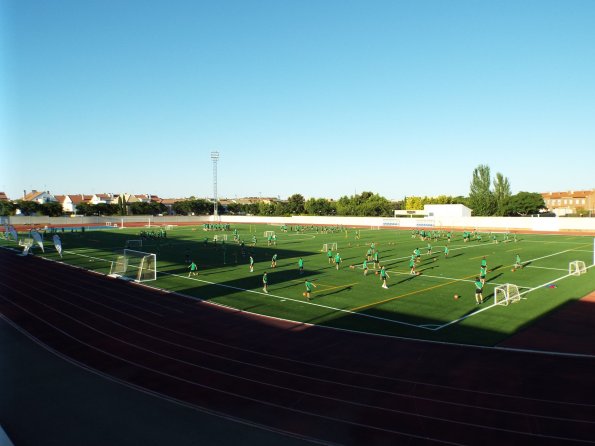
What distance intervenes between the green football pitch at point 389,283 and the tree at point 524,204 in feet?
155

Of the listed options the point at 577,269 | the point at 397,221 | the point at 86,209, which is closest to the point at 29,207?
the point at 86,209

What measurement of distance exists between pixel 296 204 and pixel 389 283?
107 m

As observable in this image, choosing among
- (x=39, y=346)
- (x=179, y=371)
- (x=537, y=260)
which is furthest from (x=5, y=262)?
(x=537, y=260)

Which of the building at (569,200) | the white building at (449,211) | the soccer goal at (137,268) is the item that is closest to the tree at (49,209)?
the soccer goal at (137,268)

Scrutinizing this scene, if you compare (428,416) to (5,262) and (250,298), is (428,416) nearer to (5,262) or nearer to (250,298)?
(250,298)

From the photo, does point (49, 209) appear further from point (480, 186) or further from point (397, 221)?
point (480, 186)

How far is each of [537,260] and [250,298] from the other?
103ft

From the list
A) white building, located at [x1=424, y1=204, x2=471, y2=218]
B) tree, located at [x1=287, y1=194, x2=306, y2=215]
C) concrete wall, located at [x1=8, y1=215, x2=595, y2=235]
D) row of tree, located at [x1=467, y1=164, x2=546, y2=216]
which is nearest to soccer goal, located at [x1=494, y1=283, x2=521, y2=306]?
concrete wall, located at [x1=8, y1=215, x2=595, y2=235]

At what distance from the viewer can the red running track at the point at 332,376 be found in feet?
36.4

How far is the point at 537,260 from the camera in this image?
4169cm

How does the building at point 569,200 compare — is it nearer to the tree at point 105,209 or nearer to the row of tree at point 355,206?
the row of tree at point 355,206

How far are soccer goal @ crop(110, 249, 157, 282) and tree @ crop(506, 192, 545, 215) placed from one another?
93.2 m

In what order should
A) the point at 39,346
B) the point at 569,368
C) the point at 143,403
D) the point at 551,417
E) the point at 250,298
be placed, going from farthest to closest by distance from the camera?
the point at 250,298
the point at 39,346
the point at 569,368
the point at 143,403
the point at 551,417

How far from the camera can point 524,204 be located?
100 metres
